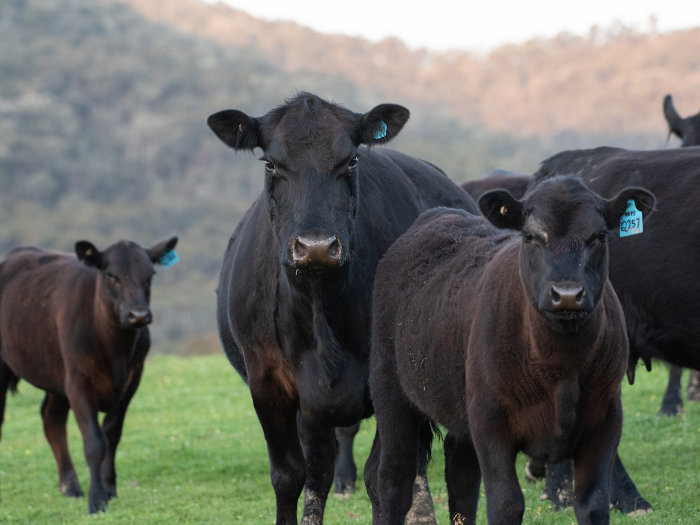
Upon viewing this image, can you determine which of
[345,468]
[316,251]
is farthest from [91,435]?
[316,251]

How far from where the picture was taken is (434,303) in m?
5.97

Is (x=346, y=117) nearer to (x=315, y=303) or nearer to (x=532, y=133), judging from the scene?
(x=315, y=303)

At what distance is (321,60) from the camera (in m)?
146

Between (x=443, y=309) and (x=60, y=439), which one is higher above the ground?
(x=443, y=309)

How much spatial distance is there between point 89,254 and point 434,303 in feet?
20.1

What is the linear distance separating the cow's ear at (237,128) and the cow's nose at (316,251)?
39.0 inches

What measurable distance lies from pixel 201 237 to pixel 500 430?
76810 mm

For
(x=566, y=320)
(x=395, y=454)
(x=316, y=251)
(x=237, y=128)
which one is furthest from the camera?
(x=237, y=128)

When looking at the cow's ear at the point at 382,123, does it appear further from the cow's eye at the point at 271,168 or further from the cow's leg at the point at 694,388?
the cow's leg at the point at 694,388

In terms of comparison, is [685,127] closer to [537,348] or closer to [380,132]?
[380,132]

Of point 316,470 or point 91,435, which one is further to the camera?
point 91,435

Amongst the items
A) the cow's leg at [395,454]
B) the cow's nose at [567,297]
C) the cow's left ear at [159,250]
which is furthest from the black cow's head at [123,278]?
the cow's nose at [567,297]

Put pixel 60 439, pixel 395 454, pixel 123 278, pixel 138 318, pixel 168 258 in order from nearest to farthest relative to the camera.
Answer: pixel 395 454 < pixel 138 318 < pixel 123 278 < pixel 60 439 < pixel 168 258

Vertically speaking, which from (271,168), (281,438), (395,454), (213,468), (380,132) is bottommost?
(213,468)
